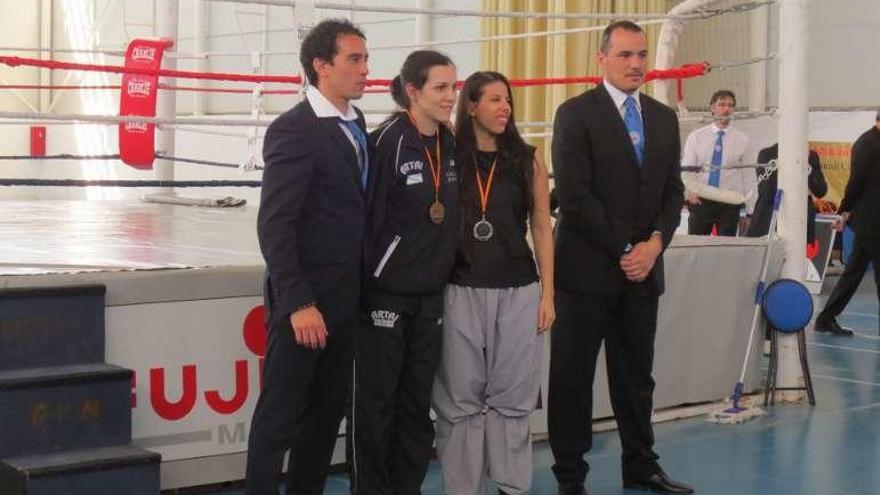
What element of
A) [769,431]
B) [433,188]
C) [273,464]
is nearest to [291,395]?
[273,464]

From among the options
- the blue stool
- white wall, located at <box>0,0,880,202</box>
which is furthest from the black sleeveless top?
white wall, located at <box>0,0,880,202</box>

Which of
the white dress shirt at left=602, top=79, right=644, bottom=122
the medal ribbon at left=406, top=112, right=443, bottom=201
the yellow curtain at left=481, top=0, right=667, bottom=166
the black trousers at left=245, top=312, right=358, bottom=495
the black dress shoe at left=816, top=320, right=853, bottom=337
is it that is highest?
the yellow curtain at left=481, top=0, right=667, bottom=166

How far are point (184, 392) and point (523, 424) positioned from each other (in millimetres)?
872

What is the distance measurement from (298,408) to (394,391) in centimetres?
25

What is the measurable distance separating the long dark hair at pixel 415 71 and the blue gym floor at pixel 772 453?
1060mm

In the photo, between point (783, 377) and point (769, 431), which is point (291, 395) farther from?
point (783, 377)

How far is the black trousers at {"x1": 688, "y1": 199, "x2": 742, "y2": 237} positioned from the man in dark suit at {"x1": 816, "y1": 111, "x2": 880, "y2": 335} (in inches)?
23.6

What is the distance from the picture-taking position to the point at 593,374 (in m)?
3.42

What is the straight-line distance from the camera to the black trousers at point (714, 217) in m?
6.60

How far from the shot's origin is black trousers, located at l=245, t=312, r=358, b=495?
2736mm

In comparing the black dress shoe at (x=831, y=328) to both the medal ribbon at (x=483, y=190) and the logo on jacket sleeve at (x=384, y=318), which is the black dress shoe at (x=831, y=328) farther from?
the logo on jacket sleeve at (x=384, y=318)

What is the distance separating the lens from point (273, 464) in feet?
9.05

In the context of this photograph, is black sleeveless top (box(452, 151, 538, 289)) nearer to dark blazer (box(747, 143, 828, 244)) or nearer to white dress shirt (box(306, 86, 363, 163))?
white dress shirt (box(306, 86, 363, 163))

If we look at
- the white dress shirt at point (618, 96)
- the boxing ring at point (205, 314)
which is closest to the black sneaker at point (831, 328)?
the boxing ring at point (205, 314)
